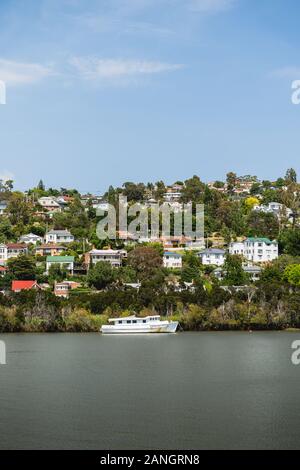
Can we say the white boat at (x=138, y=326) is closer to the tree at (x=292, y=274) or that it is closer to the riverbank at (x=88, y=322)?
the riverbank at (x=88, y=322)

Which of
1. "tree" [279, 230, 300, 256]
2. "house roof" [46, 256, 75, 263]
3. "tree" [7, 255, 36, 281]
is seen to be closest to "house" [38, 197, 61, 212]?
"house roof" [46, 256, 75, 263]

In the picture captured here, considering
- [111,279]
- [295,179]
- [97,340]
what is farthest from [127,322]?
[295,179]

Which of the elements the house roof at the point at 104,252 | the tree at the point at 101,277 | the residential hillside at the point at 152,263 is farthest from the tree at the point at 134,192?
the tree at the point at 101,277

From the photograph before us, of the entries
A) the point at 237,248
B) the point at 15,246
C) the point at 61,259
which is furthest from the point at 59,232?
the point at 237,248

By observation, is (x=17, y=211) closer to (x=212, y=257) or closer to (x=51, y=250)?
(x=51, y=250)
